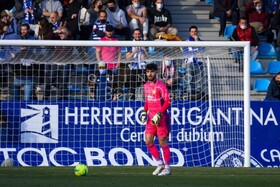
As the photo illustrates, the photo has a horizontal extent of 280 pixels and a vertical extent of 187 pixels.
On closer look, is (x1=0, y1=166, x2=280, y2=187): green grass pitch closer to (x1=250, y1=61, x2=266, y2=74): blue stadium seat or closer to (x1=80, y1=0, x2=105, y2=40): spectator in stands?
(x1=80, y1=0, x2=105, y2=40): spectator in stands

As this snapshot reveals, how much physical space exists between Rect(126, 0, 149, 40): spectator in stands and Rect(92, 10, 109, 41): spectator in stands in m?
0.83

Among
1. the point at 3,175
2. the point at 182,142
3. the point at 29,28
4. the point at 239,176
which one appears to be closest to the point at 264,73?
the point at 182,142

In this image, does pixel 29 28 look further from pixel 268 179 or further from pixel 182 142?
pixel 268 179

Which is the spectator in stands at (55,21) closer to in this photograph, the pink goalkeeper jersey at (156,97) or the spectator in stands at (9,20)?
the spectator in stands at (9,20)

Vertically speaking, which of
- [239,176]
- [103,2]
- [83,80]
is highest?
[103,2]

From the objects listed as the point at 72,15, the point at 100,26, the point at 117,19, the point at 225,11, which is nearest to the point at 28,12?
the point at 72,15

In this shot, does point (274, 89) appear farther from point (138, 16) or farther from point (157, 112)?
point (157, 112)

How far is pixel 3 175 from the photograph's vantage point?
15.5 meters

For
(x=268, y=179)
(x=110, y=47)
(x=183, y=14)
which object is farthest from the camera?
(x=183, y=14)

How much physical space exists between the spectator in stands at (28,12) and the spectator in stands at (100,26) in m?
1.38

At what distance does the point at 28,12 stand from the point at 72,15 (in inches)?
39.9

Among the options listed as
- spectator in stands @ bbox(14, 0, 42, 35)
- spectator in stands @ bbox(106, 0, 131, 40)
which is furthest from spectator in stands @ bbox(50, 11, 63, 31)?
spectator in stands @ bbox(106, 0, 131, 40)

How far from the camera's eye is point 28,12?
22.5 meters

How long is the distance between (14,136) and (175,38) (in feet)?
15.5
